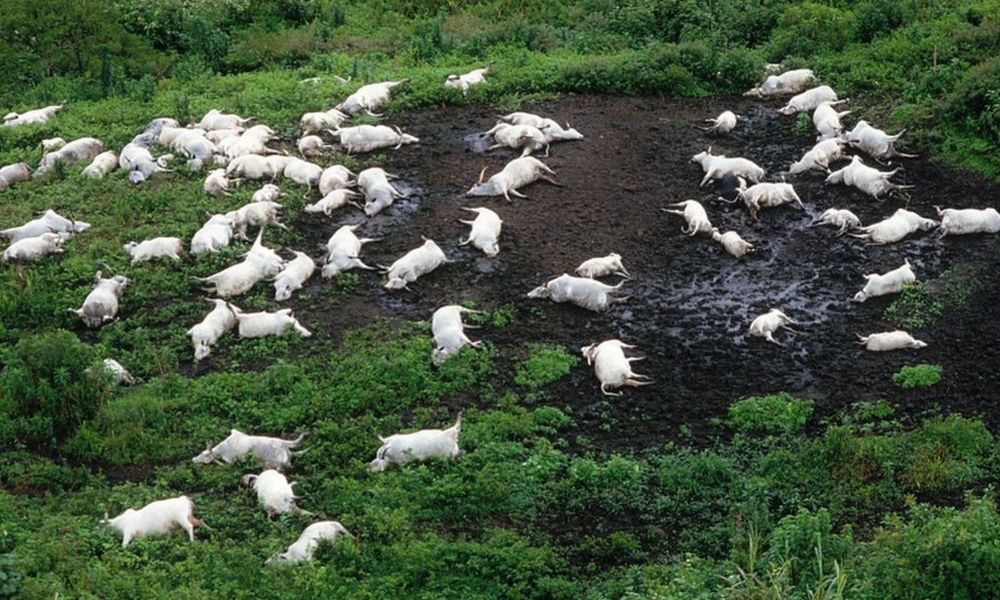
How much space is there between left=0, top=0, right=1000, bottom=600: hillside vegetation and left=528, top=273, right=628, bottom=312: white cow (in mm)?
686

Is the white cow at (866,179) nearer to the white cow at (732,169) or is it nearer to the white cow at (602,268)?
the white cow at (732,169)

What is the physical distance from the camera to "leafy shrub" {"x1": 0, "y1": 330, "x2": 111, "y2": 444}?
36.8 ft

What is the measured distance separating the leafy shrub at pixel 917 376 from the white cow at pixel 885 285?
1465 millimetres

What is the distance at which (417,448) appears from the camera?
10562 mm

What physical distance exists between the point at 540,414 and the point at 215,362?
350 centimetres

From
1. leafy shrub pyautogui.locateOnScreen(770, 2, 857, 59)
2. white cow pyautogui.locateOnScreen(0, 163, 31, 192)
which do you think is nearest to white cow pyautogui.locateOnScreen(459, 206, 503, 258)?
white cow pyautogui.locateOnScreen(0, 163, 31, 192)

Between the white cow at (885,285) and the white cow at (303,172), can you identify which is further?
the white cow at (303,172)

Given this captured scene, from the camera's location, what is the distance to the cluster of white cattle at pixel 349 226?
10.7m

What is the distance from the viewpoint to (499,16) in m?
22.7

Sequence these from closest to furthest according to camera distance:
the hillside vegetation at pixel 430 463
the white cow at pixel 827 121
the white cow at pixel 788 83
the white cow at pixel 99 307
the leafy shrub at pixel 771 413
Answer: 1. the hillside vegetation at pixel 430 463
2. the leafy shrub at pixel 771 413
3. the white cow at pixel 99 307
4. the white cow at pixel 827 121
5. the white cow at pixel 788 83

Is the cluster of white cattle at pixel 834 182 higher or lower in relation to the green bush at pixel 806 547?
lower

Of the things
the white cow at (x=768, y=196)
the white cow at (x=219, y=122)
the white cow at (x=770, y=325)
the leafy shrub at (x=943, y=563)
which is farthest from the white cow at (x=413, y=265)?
the leafy shrub at (x=943, y=563)

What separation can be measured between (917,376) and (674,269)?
3.25 m

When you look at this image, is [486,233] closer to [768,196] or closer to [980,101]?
[768,196]
